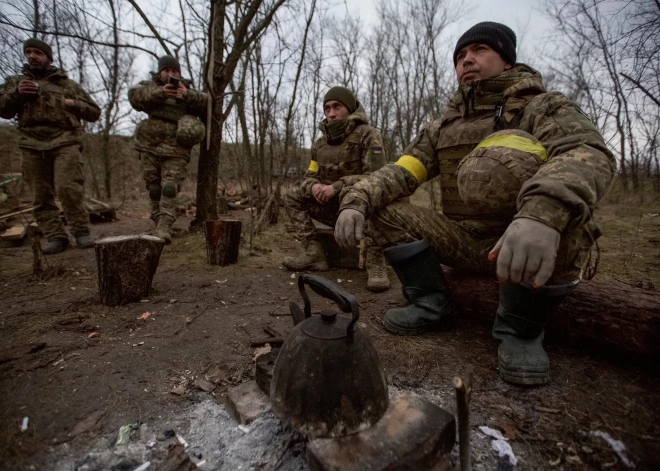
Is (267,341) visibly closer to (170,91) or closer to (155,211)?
(155,211)

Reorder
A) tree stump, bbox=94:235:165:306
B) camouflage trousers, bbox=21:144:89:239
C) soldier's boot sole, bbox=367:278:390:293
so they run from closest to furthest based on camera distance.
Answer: tree stump, bbox=94:235:165:306
soldier's boot sole, bbox=367:278:390:293
camouflage trousers, bbox=21:144:89:239

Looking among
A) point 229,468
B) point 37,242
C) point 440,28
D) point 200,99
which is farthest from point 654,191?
point 37,242

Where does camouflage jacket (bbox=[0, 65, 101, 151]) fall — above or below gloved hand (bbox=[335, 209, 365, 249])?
above

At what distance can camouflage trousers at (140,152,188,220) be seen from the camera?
4761 mm

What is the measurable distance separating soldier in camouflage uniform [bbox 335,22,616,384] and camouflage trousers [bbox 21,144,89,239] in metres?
4.25

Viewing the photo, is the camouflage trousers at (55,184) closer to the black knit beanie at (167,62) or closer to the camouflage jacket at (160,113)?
the camouflage jacket at (160,113)

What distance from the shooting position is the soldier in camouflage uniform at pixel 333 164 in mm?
3600

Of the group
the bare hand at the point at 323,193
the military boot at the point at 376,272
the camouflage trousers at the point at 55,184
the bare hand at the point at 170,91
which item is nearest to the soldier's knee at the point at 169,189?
the camouflage trousers at the point at 55,184

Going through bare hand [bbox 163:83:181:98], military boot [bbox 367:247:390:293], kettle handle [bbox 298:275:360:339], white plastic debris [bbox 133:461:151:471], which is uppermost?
bare hand [bbox 163:83:181:98]

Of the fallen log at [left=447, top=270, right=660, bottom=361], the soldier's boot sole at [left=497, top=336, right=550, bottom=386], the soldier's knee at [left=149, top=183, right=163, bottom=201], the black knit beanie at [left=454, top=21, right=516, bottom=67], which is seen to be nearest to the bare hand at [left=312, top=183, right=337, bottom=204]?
the black knit beanie at [left=454, top=21, right=516, bottom=67]

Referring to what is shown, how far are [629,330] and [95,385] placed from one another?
8.76 ft

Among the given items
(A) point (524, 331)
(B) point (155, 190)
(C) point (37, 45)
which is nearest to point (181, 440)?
(A) point (524, 331)

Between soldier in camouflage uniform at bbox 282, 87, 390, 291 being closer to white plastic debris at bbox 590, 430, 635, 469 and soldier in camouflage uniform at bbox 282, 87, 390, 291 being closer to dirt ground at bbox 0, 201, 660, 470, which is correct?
dirt ground at bbox 0, 201, 660, 470

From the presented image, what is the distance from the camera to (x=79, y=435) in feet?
4.25
